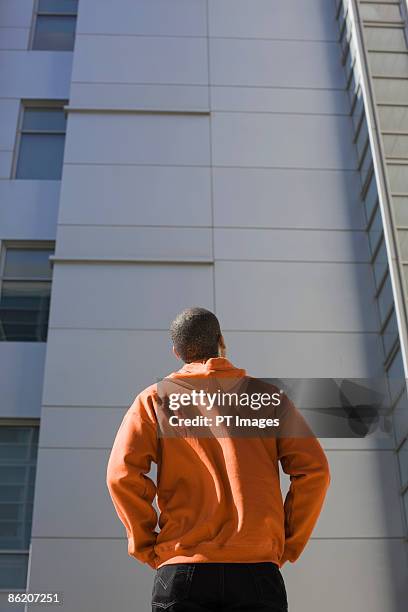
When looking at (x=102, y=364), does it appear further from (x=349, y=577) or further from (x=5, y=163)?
(x=5, y=163)

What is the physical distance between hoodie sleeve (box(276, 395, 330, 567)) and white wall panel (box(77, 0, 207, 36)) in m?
11.4

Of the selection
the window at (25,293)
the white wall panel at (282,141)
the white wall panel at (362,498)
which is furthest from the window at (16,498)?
the white wall panel at (282,141)

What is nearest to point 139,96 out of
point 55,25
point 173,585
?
point 55,25

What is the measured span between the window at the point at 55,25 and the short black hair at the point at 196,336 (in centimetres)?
1155

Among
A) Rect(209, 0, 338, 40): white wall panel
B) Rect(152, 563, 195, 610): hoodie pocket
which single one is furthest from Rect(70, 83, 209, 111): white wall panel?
Rect(152, 563, 195, 610): hoodie pocket

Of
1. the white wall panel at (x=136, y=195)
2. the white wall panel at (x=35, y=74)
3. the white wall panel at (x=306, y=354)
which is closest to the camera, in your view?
the white wall panel at (x=306, y=354)

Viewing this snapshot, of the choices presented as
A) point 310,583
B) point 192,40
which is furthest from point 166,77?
point 310,583

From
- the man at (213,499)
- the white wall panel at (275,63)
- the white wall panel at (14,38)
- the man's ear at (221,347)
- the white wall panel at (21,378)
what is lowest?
the man at (213,499)

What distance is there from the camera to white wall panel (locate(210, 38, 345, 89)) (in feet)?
42.2

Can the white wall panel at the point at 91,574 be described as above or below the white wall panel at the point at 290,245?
below

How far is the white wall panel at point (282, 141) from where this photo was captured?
39.3 ft

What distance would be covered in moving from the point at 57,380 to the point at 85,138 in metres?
4.25

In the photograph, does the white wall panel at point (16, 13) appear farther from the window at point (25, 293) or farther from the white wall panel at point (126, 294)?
the white wall panel at point (126, 294)

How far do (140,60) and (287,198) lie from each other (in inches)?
147
